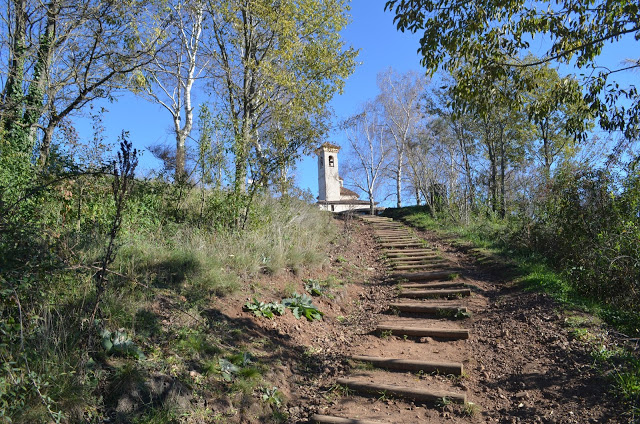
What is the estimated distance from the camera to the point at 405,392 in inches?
150

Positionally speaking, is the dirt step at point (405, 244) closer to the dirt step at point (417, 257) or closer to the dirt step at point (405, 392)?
the dirt step at point (417, 257)

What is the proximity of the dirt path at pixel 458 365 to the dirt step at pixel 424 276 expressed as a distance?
454mm

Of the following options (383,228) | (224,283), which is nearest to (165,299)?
(224,283)

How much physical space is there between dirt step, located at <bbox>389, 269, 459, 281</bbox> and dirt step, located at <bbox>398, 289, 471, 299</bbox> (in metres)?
0.77

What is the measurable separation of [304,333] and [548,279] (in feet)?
12.8

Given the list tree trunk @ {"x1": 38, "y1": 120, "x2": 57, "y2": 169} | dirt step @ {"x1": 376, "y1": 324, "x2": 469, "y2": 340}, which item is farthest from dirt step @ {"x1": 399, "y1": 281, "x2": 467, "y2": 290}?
tree trunk @ {"x1": 38, "y1": 120, "x2": 57, "y2": 169}

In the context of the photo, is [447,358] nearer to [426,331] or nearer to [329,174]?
[426,331]

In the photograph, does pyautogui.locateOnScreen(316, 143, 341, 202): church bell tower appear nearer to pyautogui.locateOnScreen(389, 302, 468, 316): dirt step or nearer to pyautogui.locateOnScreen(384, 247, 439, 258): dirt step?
pyautogui.locateOnScreen(384, 247, 439, 258): dirt step

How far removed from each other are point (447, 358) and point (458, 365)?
1.18 feet

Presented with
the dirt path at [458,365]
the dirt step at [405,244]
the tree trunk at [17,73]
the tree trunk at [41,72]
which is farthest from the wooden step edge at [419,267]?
the tree trunk at [17,73]

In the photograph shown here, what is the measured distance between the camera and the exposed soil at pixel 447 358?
135 inches

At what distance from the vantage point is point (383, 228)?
15312mm

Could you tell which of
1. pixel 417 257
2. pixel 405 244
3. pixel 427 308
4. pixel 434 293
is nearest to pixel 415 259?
pixel 417 257

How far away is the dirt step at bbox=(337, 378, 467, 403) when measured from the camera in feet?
12.0
